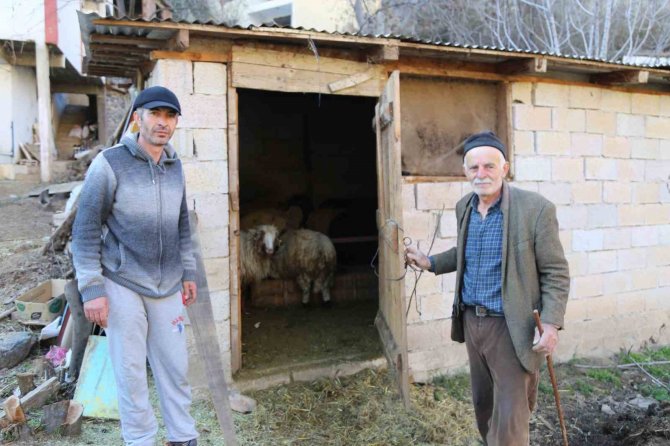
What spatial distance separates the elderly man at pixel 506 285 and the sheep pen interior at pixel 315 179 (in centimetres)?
416

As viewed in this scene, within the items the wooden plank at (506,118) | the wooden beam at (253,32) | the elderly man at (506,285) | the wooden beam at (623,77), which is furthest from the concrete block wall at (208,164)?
the wooden beam at (623,77)

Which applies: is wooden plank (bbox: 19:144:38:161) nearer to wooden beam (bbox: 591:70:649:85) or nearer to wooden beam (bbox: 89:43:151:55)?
wooden beam (bbox: 89:43:151:55)

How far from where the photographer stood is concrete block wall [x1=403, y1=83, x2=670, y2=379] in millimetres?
5477

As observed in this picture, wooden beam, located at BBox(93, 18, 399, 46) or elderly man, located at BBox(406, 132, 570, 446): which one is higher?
wooden beam, located at BBox(93, 18, 399, 46)

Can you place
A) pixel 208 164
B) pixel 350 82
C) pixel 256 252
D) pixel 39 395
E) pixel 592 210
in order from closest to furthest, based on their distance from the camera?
pixel 39 395, pixel 208 164, pixel 350 82, pixel 592 210, pixel 256 252

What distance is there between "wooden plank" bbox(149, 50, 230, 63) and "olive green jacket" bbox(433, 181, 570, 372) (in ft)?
9.76

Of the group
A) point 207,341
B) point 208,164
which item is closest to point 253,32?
point 208,164

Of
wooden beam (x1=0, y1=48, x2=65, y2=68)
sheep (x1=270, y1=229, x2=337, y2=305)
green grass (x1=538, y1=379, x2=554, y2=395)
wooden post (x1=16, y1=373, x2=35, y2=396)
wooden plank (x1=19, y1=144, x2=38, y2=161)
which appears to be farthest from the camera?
wooden plank (x1=19, y1=144, x2=38, y2=161)

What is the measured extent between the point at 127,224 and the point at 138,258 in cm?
20

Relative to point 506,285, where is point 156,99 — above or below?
above

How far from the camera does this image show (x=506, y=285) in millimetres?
2771

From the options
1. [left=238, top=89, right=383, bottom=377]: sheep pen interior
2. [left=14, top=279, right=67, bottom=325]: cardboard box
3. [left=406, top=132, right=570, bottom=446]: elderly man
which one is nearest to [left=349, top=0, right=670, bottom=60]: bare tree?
[left=238, top=89, right=383, bottom=377]: sheep pen interior

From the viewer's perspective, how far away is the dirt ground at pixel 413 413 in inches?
165

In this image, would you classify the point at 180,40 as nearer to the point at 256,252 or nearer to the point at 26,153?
the point at 256,252
